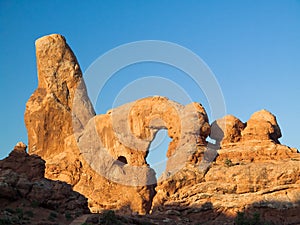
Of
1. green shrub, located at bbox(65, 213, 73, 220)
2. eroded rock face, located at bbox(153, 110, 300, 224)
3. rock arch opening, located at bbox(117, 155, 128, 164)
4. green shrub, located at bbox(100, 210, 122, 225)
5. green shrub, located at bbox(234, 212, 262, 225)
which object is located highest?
rock arch opening, located at bbox(117, 155, 128, 164)

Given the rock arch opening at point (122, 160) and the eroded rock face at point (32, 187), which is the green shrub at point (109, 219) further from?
the rock arch opening at point (122, 160)

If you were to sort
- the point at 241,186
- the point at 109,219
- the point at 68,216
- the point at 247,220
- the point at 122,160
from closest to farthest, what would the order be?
the point at 109,219 < the point at 68,216 < the point at 247,220 < the point at 241,186 < the point at 122,160

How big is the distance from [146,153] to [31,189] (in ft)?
67.5

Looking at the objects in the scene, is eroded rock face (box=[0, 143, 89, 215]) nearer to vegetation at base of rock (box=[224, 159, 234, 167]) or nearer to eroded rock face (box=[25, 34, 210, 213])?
eroded rock face (box=[25, 34, 210, 213])

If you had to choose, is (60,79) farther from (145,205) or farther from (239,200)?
(239,200)

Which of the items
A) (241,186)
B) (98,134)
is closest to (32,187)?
(241,186)

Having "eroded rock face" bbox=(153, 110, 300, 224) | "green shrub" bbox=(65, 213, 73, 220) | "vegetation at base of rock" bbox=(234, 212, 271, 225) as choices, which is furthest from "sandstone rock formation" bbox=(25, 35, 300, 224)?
"green shrub" bbox=(65, 213, 73, 220)

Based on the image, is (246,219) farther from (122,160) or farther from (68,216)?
(122,160)

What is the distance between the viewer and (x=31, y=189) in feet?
97.7

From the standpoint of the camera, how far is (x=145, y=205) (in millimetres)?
44781

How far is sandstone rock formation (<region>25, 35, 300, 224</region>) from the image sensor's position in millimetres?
33844

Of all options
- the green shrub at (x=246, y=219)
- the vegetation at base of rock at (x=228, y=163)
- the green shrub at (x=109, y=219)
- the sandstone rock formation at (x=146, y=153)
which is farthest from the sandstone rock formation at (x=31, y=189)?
the vegetation at base of rock at (x=228, y=163)

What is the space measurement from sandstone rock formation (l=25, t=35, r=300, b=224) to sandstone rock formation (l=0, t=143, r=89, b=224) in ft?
19.4

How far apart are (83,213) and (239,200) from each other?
416 inches
